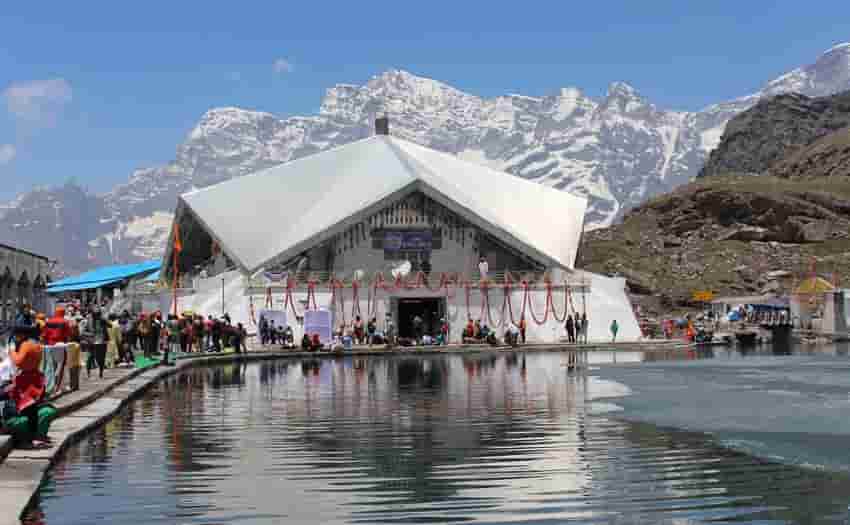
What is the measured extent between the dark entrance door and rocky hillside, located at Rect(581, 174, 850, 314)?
3389 centimetres

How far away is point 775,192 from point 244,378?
8738 centimetres

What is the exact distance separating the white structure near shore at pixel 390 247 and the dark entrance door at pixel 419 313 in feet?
0.17

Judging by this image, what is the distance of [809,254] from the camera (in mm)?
91875

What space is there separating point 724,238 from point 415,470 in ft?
290

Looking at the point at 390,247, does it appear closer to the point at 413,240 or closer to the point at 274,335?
the point at 413,240

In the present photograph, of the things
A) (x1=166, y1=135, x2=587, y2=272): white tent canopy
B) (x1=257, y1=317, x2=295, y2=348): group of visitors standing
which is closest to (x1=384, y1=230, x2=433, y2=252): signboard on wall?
(x1=166, y1=135, x2=587, y2=272): white tent canopy

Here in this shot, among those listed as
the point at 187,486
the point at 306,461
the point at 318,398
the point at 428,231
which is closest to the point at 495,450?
the point at 306,461

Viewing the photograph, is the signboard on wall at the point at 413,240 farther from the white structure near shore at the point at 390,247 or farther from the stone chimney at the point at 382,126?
the stone chimney at the point at 382,126

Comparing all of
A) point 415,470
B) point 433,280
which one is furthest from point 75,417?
point 433,280

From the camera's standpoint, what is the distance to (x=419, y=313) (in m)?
45.8

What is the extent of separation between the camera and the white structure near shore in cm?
4456

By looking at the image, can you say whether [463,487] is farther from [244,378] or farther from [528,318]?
[528,318]

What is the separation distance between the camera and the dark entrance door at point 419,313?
45219 millimetres

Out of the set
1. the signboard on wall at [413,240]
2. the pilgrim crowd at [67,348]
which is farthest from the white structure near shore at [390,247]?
the pilgrim crowd at [67,348]
